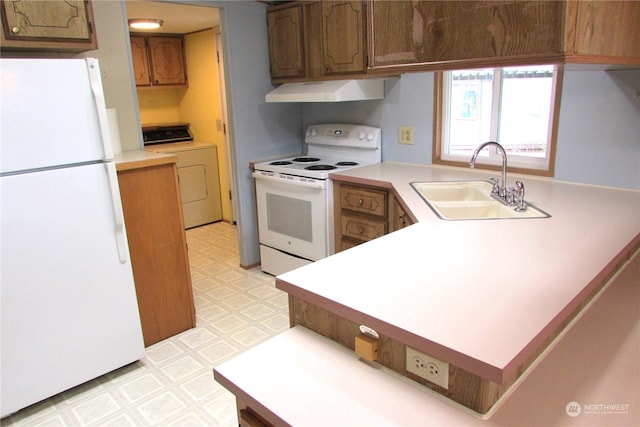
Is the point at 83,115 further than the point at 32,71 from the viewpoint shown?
Yes

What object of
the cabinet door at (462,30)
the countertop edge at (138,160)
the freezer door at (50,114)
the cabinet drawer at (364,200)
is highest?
the cabinet door at (462,30)

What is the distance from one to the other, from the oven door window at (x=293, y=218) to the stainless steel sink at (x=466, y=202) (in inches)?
30.9

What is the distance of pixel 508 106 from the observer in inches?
104

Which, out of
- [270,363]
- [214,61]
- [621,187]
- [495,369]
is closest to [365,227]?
[621,187]

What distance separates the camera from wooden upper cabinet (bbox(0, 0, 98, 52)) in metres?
2.06

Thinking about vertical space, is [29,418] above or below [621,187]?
below

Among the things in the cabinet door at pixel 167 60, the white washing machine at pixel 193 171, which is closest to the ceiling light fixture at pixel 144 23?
the cabinet door at pixel 167 60

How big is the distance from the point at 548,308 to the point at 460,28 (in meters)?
0.78

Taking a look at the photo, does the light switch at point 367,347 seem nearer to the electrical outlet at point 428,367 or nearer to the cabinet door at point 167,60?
the electrical outlet at point 428,367

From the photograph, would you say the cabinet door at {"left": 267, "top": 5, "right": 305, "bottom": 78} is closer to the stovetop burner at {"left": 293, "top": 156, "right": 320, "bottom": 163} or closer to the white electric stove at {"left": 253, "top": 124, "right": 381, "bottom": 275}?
the white electric stove at {"left": 253, "top": 124, "right": 381, "bottom": 275}

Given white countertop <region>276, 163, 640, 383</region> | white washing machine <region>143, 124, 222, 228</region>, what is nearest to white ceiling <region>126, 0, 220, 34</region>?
white washing machine <region>143, 124, 222, 228</region>

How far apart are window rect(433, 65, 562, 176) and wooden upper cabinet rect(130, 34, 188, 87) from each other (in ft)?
10.6

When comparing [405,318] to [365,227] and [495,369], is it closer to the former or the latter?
[495,369]

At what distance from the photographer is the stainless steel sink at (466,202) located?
194 cm
